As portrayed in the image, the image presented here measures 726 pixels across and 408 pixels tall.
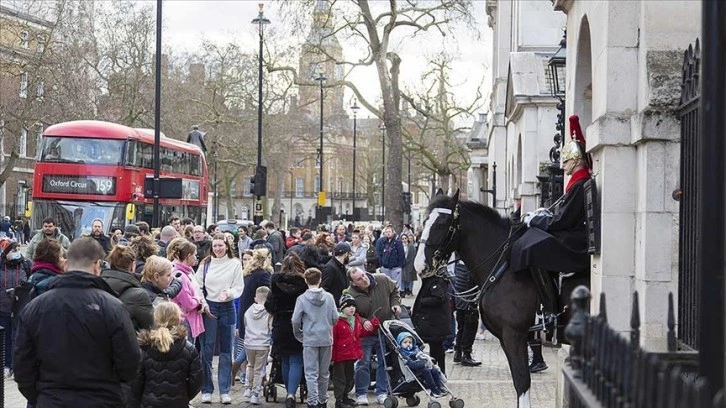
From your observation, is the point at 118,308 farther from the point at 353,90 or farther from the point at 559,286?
the point at 353,90

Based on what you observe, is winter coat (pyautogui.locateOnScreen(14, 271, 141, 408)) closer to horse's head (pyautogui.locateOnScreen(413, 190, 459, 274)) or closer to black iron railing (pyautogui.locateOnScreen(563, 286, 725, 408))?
black iron railing (pyautogui.locateOnScreen(563, 286, 725, 408))

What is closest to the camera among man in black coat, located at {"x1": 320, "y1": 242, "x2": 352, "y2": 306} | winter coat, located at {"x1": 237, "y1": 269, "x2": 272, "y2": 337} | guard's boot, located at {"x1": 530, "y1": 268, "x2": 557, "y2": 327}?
guard's boot, located at {"x1": 530, "y1": 268, "x2": 557, "y2": 327}

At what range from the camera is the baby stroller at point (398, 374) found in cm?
1283

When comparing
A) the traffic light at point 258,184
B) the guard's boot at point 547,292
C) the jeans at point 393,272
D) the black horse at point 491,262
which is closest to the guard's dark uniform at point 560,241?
the guard's boot at point 547,292

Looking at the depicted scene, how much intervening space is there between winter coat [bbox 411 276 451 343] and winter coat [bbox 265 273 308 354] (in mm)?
1591

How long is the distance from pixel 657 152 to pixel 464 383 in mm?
7453

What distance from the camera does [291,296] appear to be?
13.2 metres

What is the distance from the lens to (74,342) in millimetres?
6848

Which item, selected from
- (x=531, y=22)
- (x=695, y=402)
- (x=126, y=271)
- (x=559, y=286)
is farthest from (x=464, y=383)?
(x=531, y=22)

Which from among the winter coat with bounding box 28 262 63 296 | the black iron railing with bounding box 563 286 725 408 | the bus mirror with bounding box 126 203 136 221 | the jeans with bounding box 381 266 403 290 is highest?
the bus mirror with bounding box 126 203 136 221

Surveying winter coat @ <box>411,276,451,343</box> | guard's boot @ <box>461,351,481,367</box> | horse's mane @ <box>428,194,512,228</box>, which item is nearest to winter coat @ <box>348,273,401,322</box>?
winter coat @ <box>411,276,451,343</box>

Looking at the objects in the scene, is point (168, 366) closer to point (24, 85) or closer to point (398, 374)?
point (398, 374)

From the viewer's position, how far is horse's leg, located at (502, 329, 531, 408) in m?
10.1

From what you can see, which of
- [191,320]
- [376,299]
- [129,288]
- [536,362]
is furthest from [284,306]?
[536,362]
